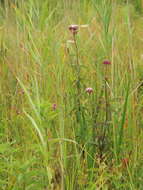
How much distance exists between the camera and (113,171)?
177cm

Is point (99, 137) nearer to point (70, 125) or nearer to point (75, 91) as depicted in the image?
point (70, 125)

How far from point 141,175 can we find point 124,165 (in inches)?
3.2

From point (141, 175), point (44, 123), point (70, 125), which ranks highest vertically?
point (44, 123)

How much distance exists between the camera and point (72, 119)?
6.28ft

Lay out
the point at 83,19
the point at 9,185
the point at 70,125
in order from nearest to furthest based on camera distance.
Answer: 1. the point at 9,185
2. the point at 70,125
3. the point at 83,19

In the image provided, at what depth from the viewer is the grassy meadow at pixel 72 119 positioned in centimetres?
165

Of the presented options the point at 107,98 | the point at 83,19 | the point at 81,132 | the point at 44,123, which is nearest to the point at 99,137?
the point at 81,132

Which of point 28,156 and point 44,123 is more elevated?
point 44,123

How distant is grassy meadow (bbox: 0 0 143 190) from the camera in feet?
5.42

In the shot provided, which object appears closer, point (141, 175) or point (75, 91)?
point (141, 175)

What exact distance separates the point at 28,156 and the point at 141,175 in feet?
1.45

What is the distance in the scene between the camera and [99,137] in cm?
196

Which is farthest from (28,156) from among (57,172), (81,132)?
(81,132)

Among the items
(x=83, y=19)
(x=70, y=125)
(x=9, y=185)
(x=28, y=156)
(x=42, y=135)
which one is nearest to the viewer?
(x=42, y=135)
